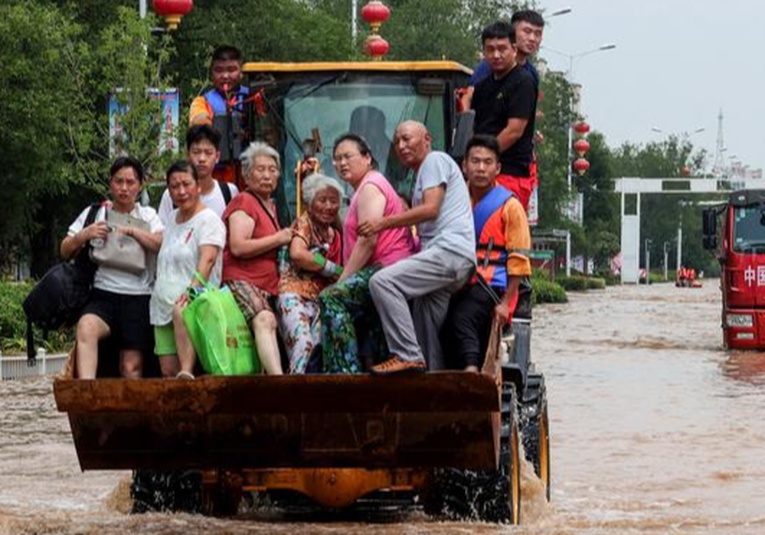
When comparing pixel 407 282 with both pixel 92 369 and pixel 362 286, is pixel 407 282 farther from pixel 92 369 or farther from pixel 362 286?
pixel 92 369

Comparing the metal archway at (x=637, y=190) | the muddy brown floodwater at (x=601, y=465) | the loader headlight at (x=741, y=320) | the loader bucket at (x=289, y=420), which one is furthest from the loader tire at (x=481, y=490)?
the metal archway at (x=637, y=190)

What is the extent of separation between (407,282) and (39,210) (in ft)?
123

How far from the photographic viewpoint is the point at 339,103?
13.9 m

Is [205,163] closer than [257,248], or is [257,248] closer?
[257,248]

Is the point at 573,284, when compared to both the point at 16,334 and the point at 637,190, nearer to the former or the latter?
the point at 637,190

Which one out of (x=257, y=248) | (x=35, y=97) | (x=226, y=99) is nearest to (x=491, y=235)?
(x=257, y=248)

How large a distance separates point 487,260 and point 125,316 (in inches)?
76.3

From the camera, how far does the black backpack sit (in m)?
10.9

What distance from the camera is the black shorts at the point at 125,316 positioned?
10867 millimetres

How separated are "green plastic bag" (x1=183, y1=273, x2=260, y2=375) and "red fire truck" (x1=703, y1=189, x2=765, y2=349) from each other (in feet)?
81.0

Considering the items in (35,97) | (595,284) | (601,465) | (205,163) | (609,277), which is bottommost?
(609,277)

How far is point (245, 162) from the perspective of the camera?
11.0 m

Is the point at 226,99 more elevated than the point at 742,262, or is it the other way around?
the point at 226,99

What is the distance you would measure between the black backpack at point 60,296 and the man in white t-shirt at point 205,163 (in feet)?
2.01
